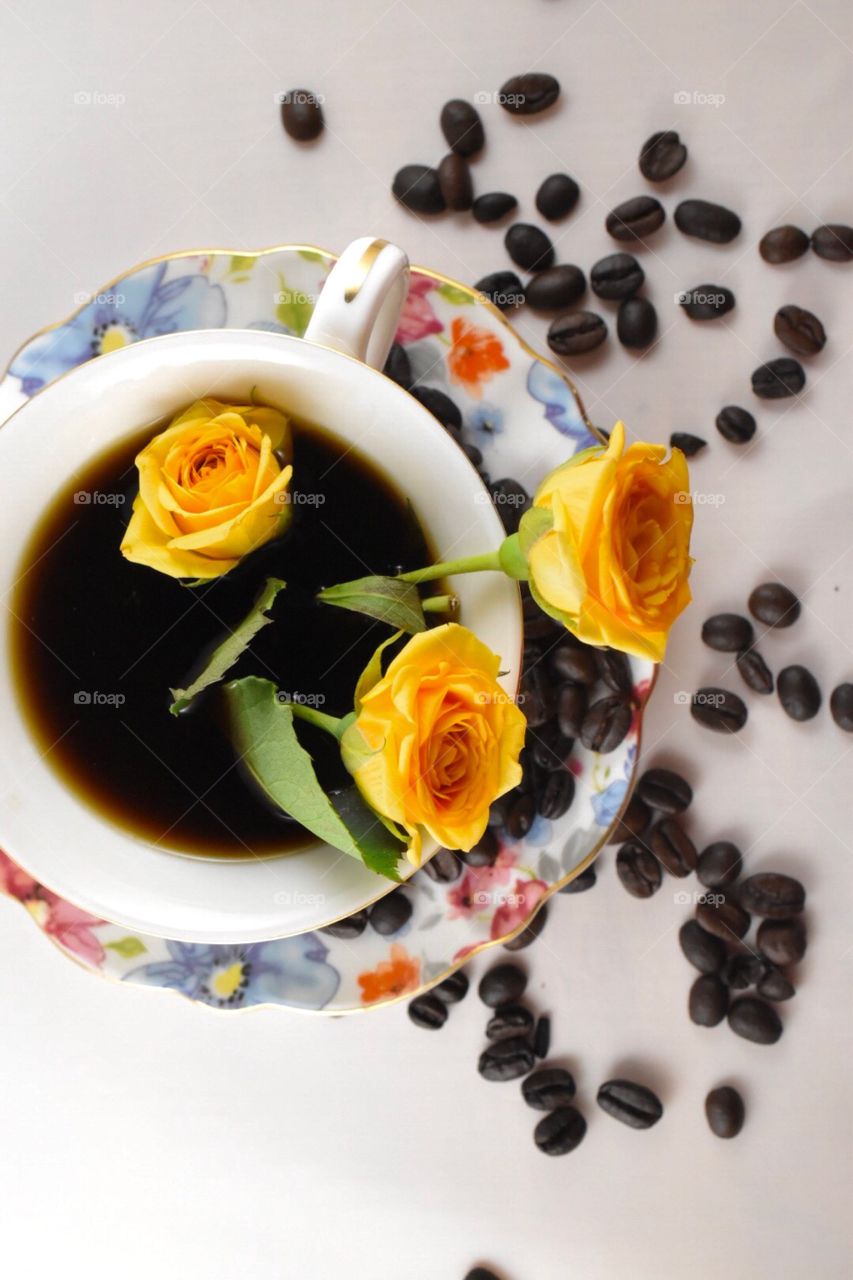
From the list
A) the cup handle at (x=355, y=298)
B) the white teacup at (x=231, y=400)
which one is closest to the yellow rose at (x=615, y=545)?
the white teacup at (x=231, y=400)

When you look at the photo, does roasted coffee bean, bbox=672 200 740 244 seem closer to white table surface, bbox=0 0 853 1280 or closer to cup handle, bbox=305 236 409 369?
white table surface, bbox=0 0 853 1280

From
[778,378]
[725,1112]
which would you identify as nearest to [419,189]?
[778,378]

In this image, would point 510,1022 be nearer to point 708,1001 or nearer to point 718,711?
point 708,1001

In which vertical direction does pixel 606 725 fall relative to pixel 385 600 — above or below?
below

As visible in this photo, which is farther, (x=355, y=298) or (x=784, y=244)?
(x=784, y=244)

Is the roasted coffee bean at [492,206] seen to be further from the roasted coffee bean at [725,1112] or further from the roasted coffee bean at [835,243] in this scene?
the roasted coffee bean at [725,1112]

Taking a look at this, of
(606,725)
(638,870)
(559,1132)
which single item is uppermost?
(606,725)

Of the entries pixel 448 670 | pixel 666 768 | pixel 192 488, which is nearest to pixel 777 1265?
pixel 666 768

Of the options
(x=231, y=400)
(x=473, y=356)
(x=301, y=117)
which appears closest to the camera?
(x=231, y=400)
